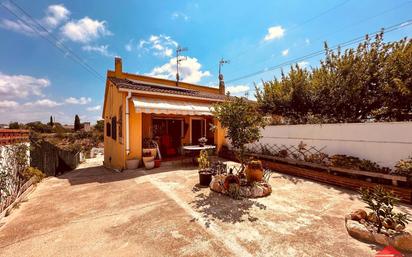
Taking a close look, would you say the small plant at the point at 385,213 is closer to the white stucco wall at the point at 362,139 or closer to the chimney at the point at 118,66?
the white stucco wall at the point at 362,139

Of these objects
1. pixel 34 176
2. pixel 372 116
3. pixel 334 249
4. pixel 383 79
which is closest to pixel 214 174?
pixel 334 249

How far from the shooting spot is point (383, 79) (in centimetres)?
1079

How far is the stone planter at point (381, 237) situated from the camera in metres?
4.14

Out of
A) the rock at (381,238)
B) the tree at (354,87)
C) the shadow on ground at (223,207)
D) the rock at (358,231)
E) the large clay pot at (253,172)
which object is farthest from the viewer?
the tree at (354,87)

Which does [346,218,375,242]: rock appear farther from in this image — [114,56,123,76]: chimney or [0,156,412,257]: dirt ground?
[114,56,123,76]: chimney

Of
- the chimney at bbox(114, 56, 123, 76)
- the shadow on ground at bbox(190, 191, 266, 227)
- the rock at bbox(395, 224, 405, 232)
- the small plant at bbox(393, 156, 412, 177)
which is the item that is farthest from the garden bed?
the chimney at bbox(114, 56, 123, 76)

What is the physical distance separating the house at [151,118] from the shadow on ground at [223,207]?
4.91 metres

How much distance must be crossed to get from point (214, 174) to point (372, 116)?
34.5ft

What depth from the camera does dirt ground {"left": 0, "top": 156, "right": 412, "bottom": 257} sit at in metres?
4.17

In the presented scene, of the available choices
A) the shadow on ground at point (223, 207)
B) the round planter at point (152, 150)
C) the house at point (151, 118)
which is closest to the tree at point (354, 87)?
the house at point (151, 118)

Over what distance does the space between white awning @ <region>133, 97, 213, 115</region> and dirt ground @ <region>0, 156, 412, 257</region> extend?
208 inches

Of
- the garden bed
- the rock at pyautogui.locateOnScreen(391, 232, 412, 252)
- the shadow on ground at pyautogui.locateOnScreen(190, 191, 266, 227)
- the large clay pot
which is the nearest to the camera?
the rock at pyautogui.locateOnScreen(391, 232, 412, 252)

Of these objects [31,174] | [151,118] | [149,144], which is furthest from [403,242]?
[151,118]

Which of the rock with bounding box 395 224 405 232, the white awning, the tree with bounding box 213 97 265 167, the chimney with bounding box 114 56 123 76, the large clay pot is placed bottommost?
the rock with bounding box 395 224 405 232
